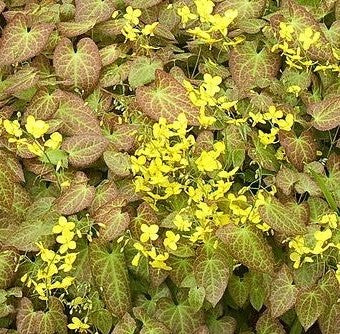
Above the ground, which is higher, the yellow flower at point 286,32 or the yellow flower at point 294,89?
the yellow flower at point 286,32

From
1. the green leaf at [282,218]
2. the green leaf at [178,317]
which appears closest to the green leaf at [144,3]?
the green leaf at [282,218]

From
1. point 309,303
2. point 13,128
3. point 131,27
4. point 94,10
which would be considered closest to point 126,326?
point 309,303

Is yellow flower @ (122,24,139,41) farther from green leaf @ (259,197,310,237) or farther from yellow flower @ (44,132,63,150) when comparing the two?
green leaf @ (259,197,310,237)

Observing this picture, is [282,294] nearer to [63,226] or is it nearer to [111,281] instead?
[111,281]

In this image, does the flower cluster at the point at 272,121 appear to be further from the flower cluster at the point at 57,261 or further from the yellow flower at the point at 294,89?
the flower cluster at the point at 57,261

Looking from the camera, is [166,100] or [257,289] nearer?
[257,289]

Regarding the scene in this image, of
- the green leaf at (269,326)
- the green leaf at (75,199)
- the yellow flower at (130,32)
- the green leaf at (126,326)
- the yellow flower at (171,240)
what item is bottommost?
the green leaf at (269,326)

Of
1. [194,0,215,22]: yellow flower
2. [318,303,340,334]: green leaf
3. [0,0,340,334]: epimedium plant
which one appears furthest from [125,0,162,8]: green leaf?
[318,303,340,334]: green leaf
